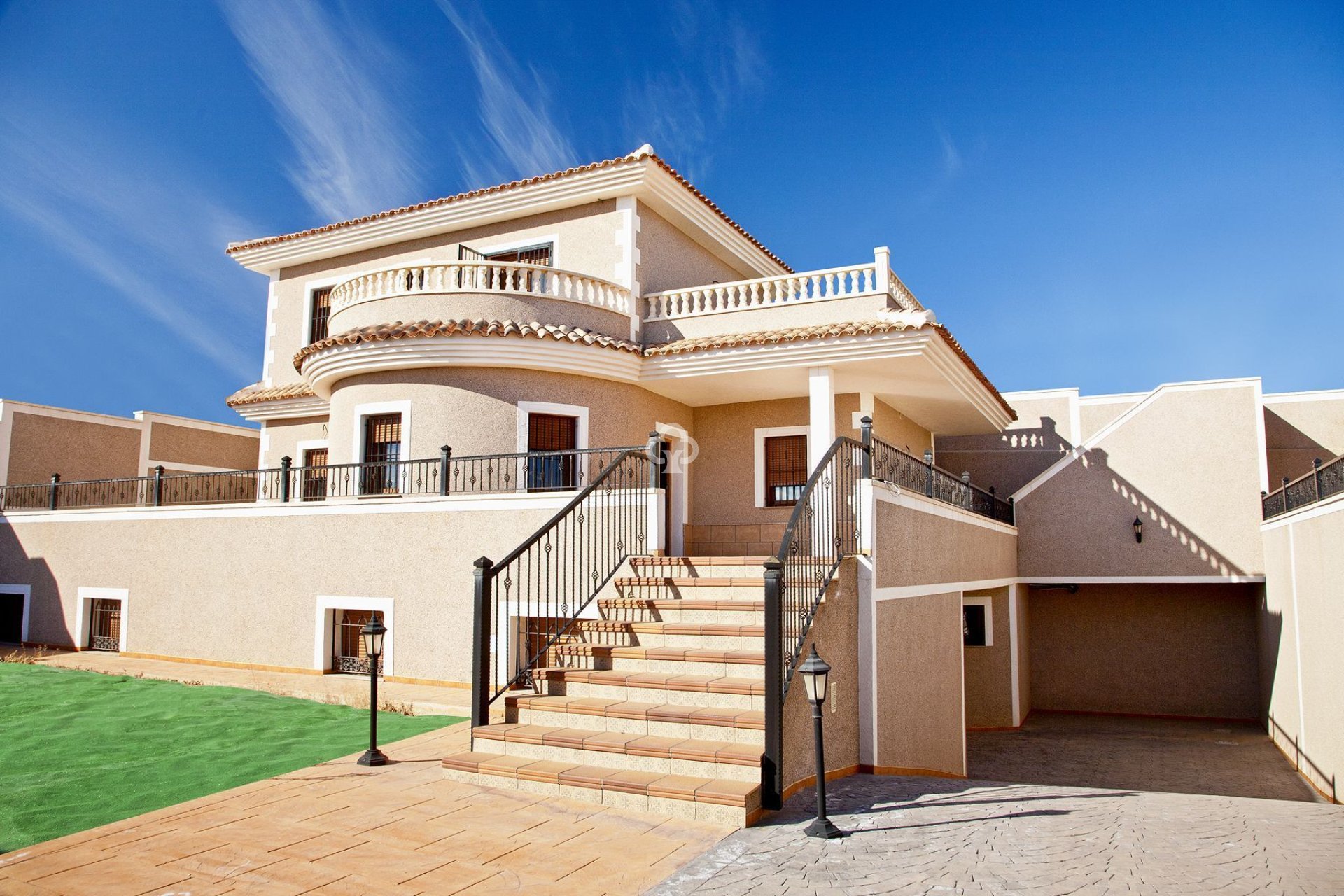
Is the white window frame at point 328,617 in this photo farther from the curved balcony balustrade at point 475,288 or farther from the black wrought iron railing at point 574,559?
the curved balcony balustrade at point 475,288

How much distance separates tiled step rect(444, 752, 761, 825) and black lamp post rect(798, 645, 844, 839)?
47cm

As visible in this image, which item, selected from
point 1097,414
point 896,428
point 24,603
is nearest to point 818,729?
point 896,428

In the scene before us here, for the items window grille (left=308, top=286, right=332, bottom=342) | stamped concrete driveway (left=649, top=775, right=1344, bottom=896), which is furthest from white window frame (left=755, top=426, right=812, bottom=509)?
window grille (left=308, top=286, right=332, bottom=342)

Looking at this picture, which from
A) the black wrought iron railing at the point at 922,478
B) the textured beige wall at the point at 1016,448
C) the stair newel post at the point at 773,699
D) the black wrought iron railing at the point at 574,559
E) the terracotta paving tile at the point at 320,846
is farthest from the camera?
the textured beige wall at the point at 1016,448

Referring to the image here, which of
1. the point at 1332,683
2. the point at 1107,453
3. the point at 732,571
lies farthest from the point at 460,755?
the point at 1107,453

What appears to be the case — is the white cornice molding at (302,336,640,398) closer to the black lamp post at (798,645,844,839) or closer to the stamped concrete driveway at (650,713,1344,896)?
the stamped concrete driveway at (650,713,1344,896)

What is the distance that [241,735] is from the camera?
845cm

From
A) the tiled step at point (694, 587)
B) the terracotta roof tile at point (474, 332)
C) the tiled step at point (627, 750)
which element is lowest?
the tiled step at point (627, 750)

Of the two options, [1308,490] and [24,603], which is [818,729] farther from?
[24,603]

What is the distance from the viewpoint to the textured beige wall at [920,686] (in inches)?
355

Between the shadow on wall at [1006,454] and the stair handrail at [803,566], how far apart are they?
12.5m

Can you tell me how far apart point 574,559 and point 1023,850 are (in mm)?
6188

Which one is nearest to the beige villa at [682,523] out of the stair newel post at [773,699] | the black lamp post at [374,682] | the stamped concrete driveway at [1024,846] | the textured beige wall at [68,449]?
the stair newel post at [773,699]

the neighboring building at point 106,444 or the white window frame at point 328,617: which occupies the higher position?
the neighboring building at point 106,444
